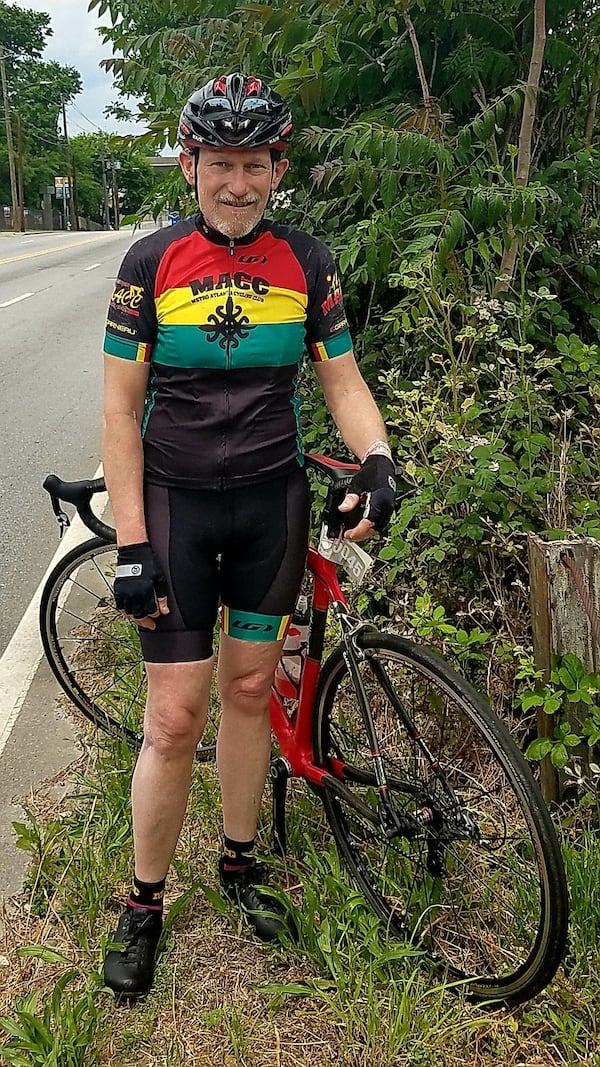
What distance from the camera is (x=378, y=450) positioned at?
7.86 feet

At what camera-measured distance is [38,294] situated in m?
18.8

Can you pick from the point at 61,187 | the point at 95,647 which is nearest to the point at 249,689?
the point at 95,647

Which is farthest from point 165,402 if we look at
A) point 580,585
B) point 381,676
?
point 580,585

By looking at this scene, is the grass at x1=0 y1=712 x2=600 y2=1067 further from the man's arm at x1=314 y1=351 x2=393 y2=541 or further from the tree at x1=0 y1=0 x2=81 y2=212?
the tree at x1=0 y1=0 x2=81 y2=212

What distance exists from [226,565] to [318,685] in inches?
19.9

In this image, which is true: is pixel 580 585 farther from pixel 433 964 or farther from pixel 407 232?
pixel 407 232

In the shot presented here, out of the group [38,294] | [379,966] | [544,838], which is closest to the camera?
[544,838]

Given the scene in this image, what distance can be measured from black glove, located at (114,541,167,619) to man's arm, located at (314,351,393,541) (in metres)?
0.51

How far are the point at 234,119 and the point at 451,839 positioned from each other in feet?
6.07

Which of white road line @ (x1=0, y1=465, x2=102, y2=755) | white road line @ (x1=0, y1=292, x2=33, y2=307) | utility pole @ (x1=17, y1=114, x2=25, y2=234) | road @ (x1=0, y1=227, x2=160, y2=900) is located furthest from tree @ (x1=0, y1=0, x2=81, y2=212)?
white road line @ (x1=0, y1=465, x2=102, y2=755)

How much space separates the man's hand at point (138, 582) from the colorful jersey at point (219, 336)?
0.68 feet

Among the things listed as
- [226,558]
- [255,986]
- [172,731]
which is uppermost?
[226,558]

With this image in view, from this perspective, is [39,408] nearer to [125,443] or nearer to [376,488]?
[125,443]

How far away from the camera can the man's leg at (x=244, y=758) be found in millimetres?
2531
